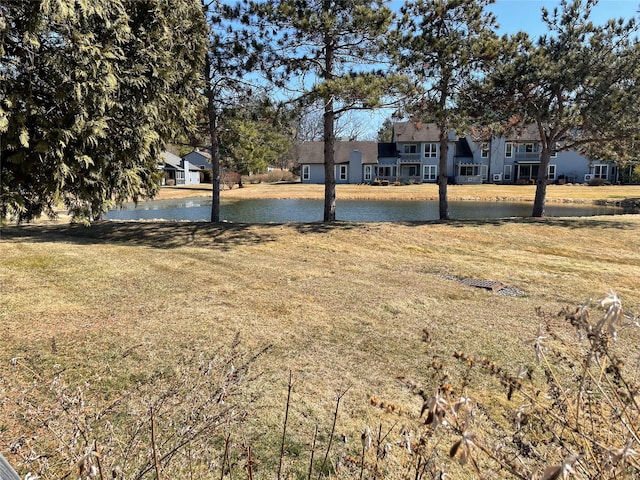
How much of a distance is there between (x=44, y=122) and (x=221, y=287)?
10.6 ft

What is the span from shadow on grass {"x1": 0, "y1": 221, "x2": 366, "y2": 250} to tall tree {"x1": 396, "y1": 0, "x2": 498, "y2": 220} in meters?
4.07

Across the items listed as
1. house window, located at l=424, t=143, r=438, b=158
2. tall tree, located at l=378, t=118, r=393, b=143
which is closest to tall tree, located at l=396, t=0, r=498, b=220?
house window, located at l=424, t=143, r=438, b=158

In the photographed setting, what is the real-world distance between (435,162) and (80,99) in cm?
4509

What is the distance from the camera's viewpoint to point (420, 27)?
41.8 feet

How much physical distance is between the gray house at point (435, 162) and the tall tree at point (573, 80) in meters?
28.5

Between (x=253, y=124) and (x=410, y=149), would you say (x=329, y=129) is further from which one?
(x=410, y=149)

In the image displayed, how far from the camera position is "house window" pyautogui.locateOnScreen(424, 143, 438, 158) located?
45906 millimetres

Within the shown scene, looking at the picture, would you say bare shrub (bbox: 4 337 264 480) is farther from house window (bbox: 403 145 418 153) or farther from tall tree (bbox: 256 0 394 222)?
house window (bbox: 403 145 418 153)

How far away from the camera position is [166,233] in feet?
38.0

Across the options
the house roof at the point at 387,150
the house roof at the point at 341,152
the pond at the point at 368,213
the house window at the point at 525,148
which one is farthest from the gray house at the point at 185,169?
the house window at the point at 525,148

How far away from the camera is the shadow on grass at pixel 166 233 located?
34.0 feet

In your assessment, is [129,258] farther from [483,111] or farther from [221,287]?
[483,111]

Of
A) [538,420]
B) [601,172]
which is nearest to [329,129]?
[538,420]

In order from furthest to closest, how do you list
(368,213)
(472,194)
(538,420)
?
(472,194) < (368,213) < (538,420)
